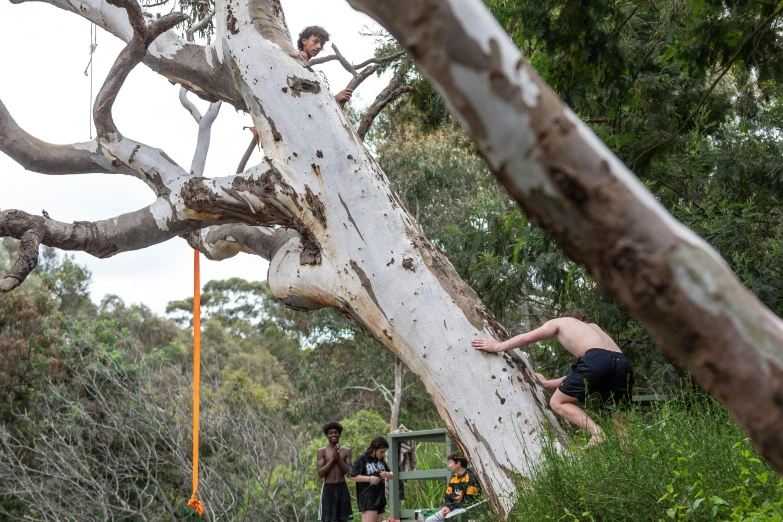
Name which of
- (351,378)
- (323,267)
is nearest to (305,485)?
(351,378)

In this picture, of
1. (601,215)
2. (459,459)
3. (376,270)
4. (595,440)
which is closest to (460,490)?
(459,459)

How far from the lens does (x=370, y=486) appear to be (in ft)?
25.2

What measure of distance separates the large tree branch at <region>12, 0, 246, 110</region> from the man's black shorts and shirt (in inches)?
125

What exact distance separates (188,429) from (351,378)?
5754 mm

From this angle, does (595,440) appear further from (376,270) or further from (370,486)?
(370,486)

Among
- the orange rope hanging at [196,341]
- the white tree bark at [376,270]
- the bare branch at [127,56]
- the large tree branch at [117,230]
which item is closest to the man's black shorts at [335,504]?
the orange rope hanging at [196,341]

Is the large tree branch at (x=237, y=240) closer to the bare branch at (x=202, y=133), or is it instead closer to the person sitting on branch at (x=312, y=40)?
the bare branch at (x=202, y=133)

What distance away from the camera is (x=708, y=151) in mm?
8617

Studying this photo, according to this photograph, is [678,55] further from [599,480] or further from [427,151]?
[427,151]

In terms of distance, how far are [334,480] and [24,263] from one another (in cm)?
353

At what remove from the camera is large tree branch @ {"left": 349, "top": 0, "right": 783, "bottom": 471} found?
5.05ft

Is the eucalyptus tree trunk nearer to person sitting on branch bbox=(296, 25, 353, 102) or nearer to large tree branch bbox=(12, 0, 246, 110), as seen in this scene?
large tree branch bbox=(12, 0, 246, 110)

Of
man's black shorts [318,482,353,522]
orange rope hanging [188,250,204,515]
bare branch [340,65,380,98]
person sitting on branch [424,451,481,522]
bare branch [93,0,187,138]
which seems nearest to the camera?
bare branch [93,0,187,138]

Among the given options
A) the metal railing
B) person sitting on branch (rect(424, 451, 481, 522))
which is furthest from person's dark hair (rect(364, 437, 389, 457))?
person sitting on branch (rect(424, 451, 481, 522))
